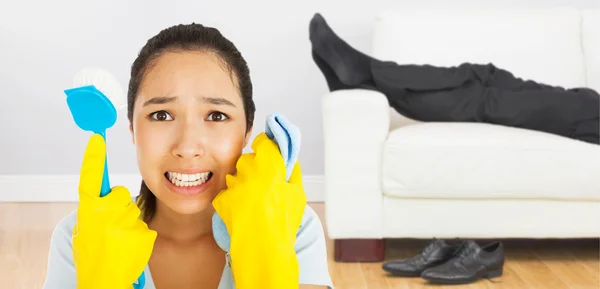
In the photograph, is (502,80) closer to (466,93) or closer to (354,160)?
(466,93)

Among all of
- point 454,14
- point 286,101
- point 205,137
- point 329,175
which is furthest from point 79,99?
point 286,101

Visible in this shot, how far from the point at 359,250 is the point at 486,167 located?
448mm

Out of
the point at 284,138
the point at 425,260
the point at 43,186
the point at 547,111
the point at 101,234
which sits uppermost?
the point at 284,138

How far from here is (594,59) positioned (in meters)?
3.45

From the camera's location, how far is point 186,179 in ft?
4.28

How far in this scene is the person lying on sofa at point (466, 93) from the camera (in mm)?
2955

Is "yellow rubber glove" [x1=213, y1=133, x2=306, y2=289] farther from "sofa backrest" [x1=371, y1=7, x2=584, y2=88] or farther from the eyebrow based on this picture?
"sofa backrest" [x1=371, y1=7, x2=584, y2=88]

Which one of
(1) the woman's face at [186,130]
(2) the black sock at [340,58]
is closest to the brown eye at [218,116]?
(1) the woman's face at [186,130]

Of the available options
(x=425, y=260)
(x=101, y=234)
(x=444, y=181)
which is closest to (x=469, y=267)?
(x=425, y=260)

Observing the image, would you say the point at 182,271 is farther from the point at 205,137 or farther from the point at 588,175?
the point at 588,175

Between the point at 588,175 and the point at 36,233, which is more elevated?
the point at 588,175

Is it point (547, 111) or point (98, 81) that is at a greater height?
point (98, 81)

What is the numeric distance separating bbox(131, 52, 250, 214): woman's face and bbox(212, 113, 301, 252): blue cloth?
6 cm

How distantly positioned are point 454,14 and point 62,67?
1.55 m
